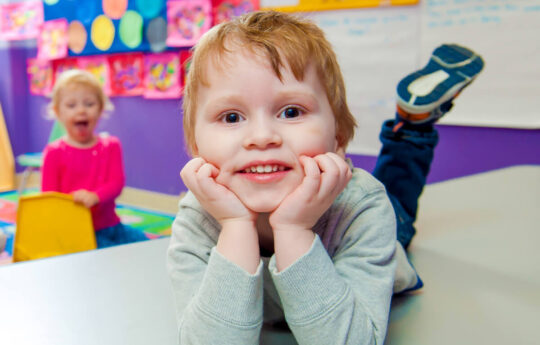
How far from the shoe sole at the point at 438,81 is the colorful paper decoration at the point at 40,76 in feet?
10.6

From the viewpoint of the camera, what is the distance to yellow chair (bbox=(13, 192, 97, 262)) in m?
1.25

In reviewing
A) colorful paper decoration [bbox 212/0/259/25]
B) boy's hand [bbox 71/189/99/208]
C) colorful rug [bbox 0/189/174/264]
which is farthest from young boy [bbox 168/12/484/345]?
colorful rug [bbox 0/189/174/264]

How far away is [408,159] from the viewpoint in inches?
36.9

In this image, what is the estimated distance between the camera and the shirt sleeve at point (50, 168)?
1.76 metres

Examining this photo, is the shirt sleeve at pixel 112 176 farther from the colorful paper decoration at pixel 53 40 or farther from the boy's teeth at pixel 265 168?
the colorful paper decoration at pixel 53 40

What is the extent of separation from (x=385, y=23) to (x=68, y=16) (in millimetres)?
2309

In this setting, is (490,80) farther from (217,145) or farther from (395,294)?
(217,145)

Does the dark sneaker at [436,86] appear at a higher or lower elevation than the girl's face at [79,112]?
higher

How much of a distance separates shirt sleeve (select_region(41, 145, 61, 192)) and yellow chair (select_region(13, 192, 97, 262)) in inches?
19.4

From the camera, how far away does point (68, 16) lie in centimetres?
333

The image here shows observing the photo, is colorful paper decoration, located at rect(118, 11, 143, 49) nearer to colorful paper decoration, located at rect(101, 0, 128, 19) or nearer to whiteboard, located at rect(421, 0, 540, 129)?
colorful paper decoration, located at rect(101, 0, 128, 19)

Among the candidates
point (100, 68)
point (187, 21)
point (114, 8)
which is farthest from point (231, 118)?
point (100, 68)

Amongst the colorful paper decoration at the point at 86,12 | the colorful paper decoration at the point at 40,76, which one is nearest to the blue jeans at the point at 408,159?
the colorful paper decoration at the point at 86,12

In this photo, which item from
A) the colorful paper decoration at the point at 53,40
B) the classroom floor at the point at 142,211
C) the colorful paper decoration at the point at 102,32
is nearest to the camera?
the classroom floor at the point at 142,211
